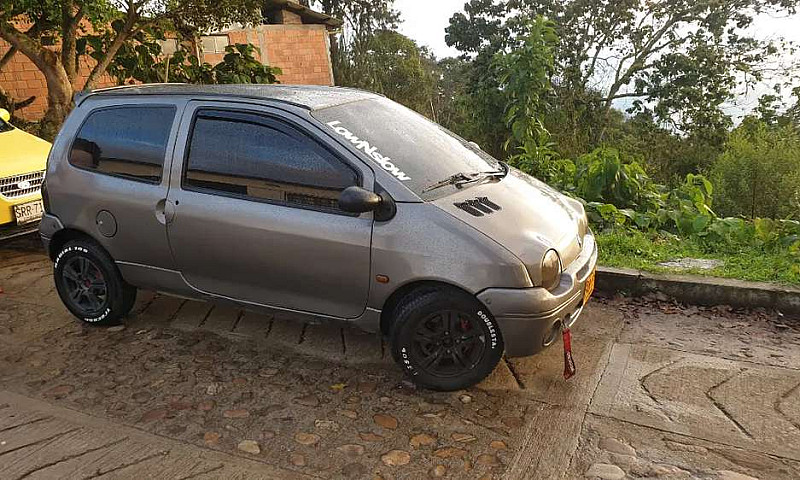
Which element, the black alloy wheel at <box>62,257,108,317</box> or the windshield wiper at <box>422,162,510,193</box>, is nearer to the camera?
the windshield wiper at <box>422,162,510,193</box>

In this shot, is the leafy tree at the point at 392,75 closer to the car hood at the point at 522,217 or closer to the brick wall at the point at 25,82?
the brick wall at the point at 25,82

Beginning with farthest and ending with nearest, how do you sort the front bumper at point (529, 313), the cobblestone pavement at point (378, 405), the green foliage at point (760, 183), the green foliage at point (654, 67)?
1. the green foliage at point (654, 67)
2. the green foliage at point (760, 183)
3. the front bumper at point (529, 313)
4. the cobblestone pavement at point (378, 405)

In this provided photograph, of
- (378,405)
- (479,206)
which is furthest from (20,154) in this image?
(479,206)

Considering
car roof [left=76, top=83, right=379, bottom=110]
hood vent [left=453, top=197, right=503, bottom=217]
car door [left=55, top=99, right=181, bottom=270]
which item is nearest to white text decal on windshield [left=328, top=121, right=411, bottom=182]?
car roof [left=76, top=83, right=379, bottom=110]

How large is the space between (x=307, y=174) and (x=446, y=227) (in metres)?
0.88

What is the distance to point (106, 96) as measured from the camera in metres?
4.33

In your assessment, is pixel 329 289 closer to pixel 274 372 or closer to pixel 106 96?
pixel 274 372

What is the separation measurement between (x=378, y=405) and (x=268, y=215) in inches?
49.3

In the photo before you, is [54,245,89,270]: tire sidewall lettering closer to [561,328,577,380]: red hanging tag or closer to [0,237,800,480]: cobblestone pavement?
[0,237,800,480]: cobblestone pavement

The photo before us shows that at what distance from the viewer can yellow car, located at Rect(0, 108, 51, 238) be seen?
5.97 m

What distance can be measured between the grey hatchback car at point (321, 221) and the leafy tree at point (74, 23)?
439cm

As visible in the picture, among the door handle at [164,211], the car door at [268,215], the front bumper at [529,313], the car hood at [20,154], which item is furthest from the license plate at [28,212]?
the front bumper at [529,313]

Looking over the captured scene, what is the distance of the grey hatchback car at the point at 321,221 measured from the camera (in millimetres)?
3301

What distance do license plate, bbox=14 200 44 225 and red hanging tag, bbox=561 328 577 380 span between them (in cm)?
521
